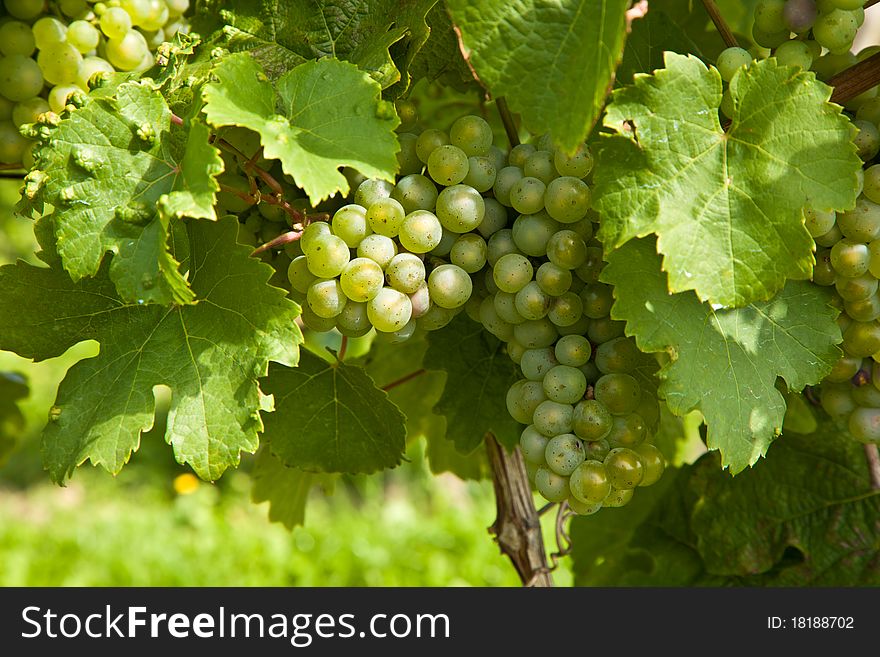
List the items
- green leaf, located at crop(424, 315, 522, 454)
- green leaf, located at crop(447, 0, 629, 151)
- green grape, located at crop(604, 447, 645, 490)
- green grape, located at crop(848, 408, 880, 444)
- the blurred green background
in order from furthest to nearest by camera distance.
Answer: the blurred green background < green leaf, located at crop(424, 315, 522, 454) < green grape, located at crop(848, 408, 880, 444) < green grape, located at crop(604, 447, 645, 490) < green leaf, located at crop(447, 0, 629, 151)

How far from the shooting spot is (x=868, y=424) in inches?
31.4

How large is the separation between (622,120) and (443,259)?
20cm

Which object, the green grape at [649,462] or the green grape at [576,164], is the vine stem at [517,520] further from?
the green grape at [576,164]

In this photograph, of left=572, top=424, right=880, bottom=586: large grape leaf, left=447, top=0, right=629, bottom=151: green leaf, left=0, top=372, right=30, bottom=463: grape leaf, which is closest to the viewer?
left=447, top=0, right=629, bottom=151: green leaf

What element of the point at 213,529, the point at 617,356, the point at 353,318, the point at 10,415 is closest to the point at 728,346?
the point at 617,356

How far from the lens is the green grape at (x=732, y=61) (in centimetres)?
69

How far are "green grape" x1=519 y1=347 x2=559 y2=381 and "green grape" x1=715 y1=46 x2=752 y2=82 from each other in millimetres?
265

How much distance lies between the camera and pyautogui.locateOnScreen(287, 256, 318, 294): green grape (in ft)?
2.35

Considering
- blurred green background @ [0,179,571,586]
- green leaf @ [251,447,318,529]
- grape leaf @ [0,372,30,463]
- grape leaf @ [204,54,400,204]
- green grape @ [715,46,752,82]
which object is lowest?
blurred green background @ [0,179,571,586]

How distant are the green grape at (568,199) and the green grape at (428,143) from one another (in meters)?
0.10

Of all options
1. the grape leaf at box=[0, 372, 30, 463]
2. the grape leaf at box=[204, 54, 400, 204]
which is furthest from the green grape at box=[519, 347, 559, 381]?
the grape leaf at box=[0, 372, 30, 463]

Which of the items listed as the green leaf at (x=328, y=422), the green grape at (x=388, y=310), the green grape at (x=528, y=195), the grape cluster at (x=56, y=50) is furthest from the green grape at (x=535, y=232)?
the grape cluster at (x=56, y=50)

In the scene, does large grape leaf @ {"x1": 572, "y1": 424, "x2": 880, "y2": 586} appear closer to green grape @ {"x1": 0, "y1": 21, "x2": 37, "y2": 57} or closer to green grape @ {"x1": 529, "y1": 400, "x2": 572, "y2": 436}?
green grape @ {"x1": 529, "y1": 400, "x2": 572, "y2": 436}

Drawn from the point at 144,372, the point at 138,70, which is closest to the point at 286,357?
the point at 144,372
